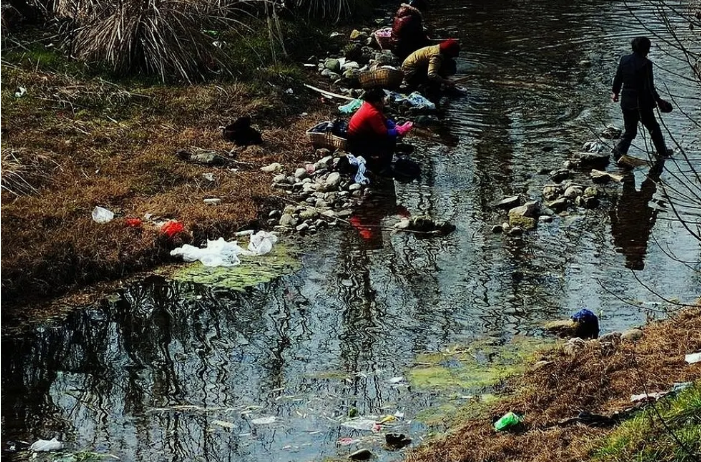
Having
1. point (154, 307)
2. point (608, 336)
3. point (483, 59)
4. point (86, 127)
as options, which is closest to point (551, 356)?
point (608, 336)

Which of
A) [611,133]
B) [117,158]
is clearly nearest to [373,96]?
[117,158]

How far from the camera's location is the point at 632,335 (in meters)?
6.83

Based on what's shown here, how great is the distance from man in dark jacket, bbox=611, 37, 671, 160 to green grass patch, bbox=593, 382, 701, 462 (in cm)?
615

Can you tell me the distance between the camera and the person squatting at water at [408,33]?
579 inches

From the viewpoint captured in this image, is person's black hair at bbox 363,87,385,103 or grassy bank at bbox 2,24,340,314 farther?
person's black hair at bbox 363,87,385,103

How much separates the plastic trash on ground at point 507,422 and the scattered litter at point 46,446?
2728mm

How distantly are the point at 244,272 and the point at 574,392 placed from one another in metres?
3.49

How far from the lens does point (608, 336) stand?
6855 mm

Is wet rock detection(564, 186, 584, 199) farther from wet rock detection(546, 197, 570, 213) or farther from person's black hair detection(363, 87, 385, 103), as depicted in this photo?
person's black hair detection(363, 87, 385, 103)

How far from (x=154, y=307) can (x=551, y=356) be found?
332 cm

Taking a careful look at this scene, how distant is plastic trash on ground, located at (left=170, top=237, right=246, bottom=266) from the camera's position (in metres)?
8.64

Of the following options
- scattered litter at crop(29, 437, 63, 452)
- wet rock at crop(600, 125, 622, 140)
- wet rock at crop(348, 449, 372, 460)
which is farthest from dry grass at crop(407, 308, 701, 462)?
wet rock at crop(600, 125, 622, 140)

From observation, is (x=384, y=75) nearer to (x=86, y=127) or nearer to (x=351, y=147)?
(x=351, y=147)

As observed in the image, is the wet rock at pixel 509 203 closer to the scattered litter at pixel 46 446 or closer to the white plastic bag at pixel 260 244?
the white plastic bag at pixel 260 244
